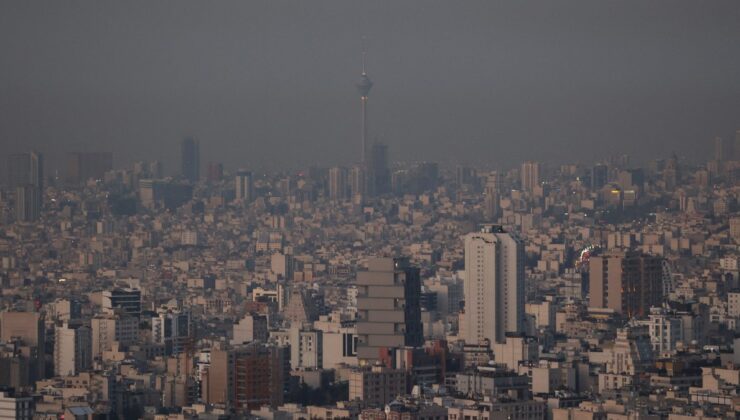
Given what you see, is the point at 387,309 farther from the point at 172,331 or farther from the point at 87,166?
the point at 87,166

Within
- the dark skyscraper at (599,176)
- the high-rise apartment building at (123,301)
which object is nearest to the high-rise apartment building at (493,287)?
the high-rise apartment building at (123,301)

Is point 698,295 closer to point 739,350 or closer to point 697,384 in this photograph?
point 739,350

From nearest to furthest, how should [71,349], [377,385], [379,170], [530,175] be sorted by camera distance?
[377,385], [71,349], [530,175], [379,170]

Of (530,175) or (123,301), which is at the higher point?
(530,175)

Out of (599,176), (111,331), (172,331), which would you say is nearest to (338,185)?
(599,176)

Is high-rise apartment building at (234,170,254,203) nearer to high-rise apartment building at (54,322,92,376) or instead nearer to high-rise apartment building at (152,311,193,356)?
high-rise apartment building at (152,311,193,356)

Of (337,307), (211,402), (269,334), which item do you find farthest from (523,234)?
(211,402)
